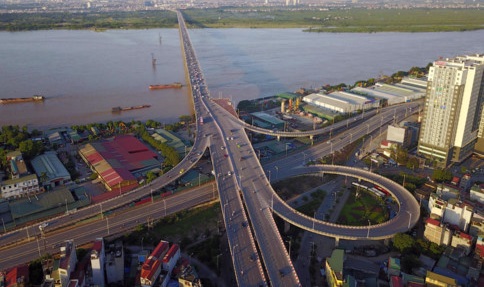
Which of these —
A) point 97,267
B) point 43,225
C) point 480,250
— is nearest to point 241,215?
point 97,267

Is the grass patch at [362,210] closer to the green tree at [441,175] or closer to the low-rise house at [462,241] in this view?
the low-rise house at [462,241]

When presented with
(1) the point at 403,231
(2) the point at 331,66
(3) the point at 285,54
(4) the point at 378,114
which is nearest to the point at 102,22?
(3) the point at 285,54

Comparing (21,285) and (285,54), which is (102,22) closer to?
(285,54)

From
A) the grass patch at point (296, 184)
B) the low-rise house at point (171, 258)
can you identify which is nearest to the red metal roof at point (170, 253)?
the low-rise house at point (171, 258)

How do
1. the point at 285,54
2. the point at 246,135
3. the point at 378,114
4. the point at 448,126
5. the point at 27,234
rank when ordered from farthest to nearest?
1. the point at 285,54
2. the point at 378,114
3. the point at 246,135
4. the point at 448,126
5. the point at 27,234

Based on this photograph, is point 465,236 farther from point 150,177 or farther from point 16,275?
point 16,275

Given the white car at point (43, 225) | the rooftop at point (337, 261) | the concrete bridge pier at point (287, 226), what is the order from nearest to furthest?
the rooftop at point (337, 261)
the white car at point (43, 225)
the concrete bridge pier at point (287, 226)
